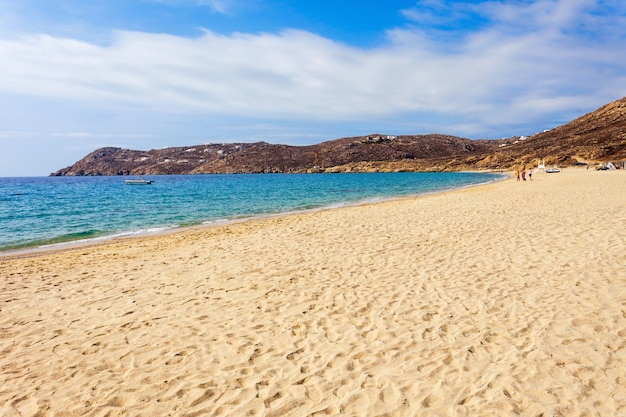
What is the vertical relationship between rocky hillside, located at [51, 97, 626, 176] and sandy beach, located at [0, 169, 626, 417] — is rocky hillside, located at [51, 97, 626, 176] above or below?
above

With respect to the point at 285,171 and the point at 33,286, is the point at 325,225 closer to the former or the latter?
the point at 33,286

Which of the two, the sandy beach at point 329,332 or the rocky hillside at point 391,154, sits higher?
the rocky hillside at point 391,154

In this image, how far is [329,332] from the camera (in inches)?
208

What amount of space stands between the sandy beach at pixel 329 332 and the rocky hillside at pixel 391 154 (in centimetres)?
7153

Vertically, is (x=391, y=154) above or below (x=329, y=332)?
above

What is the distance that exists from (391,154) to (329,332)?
136438 millimetres

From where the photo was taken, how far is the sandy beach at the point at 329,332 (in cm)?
379

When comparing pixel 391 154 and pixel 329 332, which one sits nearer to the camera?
pixel 329 332

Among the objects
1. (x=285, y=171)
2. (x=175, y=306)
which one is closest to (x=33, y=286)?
(x=175, y=306)

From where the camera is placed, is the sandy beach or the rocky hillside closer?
the sandy beach

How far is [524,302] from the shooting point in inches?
236

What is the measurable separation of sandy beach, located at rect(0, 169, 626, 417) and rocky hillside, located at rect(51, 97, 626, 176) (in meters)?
71.5

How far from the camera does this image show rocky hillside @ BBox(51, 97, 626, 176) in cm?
7322

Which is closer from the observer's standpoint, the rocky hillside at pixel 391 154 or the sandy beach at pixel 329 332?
the sandy beach at pixel 329 332
